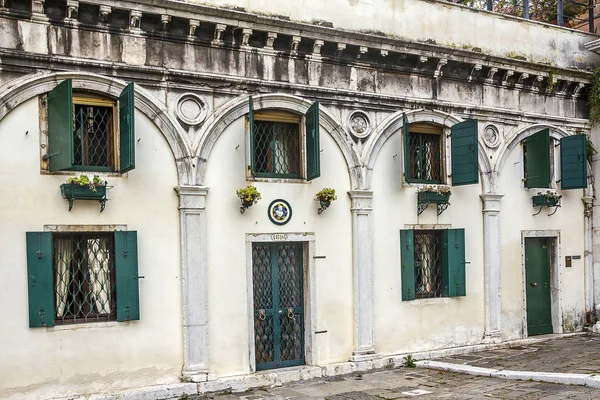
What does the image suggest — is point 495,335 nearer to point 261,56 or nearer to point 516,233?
point 516,233

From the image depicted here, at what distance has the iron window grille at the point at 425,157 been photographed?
12.7 metres

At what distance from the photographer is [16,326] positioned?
29.3 feet

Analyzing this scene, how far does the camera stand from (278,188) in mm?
11047

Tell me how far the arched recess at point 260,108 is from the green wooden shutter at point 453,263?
2245 mm

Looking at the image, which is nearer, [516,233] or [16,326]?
[16,326]

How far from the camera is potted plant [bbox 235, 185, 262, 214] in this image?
34.1ft

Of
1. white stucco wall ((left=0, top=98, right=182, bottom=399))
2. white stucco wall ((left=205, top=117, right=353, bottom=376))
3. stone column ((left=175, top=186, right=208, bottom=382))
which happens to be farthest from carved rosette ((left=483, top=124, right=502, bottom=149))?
white stucco wall ((left=0, top=98, right=182, bottom=399))

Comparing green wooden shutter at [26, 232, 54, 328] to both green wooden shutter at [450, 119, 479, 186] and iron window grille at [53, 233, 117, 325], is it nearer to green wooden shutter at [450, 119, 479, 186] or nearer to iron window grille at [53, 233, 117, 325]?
iron window grille at [53, 233, 117, 325]

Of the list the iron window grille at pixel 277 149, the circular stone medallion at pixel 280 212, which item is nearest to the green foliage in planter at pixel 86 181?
the iron window grille at pixel 277 149

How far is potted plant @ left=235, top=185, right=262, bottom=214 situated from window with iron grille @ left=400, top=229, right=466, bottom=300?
3536 mm

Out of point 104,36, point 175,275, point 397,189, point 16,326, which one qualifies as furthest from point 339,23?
point 16,326

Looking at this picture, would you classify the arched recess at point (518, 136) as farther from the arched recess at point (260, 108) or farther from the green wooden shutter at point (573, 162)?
the arched recess at point (260, 108)

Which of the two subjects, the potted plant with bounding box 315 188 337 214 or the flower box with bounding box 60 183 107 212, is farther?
the potted plant with bounding box 315 188 337 214

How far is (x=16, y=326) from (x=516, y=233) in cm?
978
